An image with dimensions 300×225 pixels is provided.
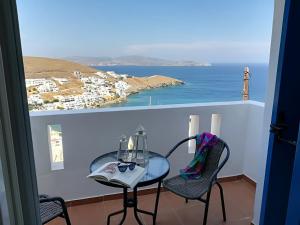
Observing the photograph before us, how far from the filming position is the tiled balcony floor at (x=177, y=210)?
207cm

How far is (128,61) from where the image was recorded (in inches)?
203

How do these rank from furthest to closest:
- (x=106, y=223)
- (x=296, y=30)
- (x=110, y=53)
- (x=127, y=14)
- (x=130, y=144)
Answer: (x=127, y=14)
(x=110, y=53)
(x=106, y=223)
(x=130, y=144)
(x=296, y=30)

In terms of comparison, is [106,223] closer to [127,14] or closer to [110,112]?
Result: [110,112]

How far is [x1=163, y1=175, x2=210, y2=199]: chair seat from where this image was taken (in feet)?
5.72

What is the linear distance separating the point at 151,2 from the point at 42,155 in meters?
5.23

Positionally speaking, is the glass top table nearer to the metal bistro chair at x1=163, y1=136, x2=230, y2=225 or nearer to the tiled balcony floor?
the metal bistro chair at x1=163, y1=136, x2=230, y2=225

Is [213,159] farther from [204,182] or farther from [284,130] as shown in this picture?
[284,130]

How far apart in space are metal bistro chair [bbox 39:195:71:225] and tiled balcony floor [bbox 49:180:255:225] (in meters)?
0.57

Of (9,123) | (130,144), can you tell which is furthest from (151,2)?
(9,123)

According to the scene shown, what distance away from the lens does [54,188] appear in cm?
221

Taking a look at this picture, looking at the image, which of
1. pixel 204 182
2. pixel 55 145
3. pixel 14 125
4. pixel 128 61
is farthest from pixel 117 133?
pixel 128 61

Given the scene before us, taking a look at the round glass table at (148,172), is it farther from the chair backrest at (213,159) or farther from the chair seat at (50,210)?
the chair backrest at (213,159)

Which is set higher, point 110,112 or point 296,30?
point 296,30

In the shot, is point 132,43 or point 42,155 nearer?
point 42,155
